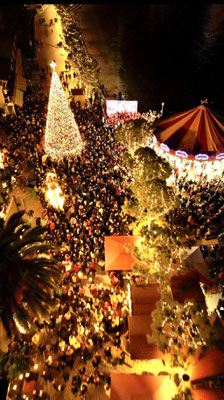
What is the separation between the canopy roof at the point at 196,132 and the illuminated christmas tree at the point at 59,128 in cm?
560

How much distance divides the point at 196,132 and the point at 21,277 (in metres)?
14.0

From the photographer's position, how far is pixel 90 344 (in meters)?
11.6

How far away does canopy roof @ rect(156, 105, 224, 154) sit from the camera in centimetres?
1791

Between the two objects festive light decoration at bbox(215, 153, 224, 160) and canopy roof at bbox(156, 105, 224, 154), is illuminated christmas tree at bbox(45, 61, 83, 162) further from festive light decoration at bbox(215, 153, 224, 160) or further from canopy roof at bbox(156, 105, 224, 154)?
festive light decoration at bbox(215, 153, 224, 160)

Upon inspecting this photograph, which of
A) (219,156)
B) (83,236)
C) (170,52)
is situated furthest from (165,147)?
(170,52)

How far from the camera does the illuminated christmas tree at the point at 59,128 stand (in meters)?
17.1

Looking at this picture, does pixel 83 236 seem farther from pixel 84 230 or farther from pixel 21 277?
pixel 21 277

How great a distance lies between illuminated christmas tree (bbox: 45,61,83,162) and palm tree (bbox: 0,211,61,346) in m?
9.06

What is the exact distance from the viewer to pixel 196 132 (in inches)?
720

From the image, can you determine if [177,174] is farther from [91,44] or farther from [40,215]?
[91,44]

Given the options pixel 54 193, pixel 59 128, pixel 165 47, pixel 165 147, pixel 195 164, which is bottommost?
pixel 54 193

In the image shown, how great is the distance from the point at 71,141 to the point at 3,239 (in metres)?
10.8

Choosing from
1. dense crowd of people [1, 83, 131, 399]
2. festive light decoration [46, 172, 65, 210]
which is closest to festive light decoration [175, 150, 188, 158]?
dense crowd of people [1, 83, 131, 399]

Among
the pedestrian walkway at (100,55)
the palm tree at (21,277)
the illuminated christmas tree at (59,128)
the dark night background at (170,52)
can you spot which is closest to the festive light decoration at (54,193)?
the illuminated christmas tree at (59,128)
